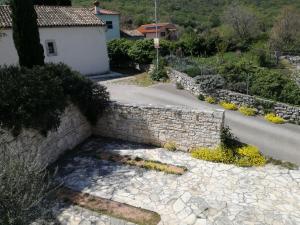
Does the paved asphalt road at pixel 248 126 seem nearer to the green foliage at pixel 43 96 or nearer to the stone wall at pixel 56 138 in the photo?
the green foliage at pixel 43 96

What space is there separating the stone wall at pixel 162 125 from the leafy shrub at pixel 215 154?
225mm

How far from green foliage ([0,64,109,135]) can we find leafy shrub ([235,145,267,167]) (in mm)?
5967

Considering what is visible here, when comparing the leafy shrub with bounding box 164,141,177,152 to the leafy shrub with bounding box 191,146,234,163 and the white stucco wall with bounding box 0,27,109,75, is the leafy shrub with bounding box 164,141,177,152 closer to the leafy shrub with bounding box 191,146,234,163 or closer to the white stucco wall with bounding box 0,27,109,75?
the leafy shrub with bounding box 191,146,234,163

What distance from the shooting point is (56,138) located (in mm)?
11539

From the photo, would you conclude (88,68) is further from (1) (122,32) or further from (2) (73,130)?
(1) (122,32)

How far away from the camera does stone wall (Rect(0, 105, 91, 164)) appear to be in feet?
31.8

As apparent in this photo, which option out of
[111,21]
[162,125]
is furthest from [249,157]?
[111,21]

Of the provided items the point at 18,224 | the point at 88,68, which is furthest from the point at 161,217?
the point at 88,68

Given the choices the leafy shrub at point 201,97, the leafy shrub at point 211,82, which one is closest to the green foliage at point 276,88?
the leafy shrub at point 211,82

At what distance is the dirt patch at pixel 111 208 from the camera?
799cm

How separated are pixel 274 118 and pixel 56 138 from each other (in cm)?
985

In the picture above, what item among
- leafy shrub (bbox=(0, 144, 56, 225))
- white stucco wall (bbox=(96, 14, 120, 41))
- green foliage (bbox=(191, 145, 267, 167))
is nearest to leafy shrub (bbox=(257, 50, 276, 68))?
green foliage (bbox=(191, 145, 267, 167))

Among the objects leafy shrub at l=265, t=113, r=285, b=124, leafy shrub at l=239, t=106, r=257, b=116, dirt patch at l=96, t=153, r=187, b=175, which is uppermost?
leafy shrub at l=239, t=106, r=257, b=116

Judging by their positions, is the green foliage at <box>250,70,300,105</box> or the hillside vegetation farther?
the hillside vegetation
